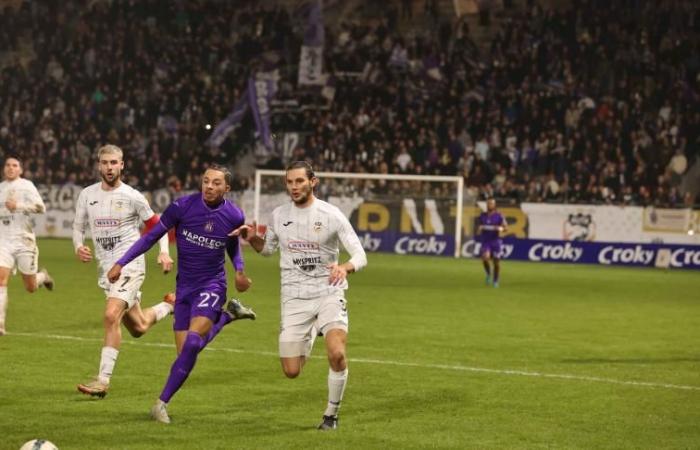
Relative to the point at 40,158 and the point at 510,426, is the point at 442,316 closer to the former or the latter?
the point at 510,426

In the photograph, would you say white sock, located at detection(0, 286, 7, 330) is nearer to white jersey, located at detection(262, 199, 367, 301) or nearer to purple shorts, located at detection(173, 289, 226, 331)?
purple shorts, located at detection(173, 289, 226, 331)

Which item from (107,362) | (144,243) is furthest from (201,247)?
(107,362)

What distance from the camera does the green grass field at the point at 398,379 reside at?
9609 mm

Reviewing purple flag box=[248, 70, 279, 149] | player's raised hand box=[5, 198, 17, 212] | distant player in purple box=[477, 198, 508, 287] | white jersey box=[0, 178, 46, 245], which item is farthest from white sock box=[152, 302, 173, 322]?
purple flag box=[248, 70, 279, 149]

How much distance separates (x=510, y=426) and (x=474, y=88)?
30.5 m

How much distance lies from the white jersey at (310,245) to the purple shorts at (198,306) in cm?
70

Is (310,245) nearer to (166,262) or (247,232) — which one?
(247,232)

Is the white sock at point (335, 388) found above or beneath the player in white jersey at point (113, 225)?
beneath

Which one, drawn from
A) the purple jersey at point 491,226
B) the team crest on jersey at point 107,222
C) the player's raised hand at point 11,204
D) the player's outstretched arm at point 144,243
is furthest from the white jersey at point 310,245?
the purple jersey at point 491,226

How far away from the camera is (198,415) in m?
10.3

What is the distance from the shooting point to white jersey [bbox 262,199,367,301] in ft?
32.7

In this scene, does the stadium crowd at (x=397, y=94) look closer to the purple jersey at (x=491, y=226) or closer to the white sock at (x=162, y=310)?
the purple jersey at (x=491, y=226)

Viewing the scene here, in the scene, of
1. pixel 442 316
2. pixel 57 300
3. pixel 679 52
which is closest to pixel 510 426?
pixel 442 316

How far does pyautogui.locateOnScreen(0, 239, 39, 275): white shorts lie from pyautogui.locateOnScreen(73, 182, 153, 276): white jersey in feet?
14.3
